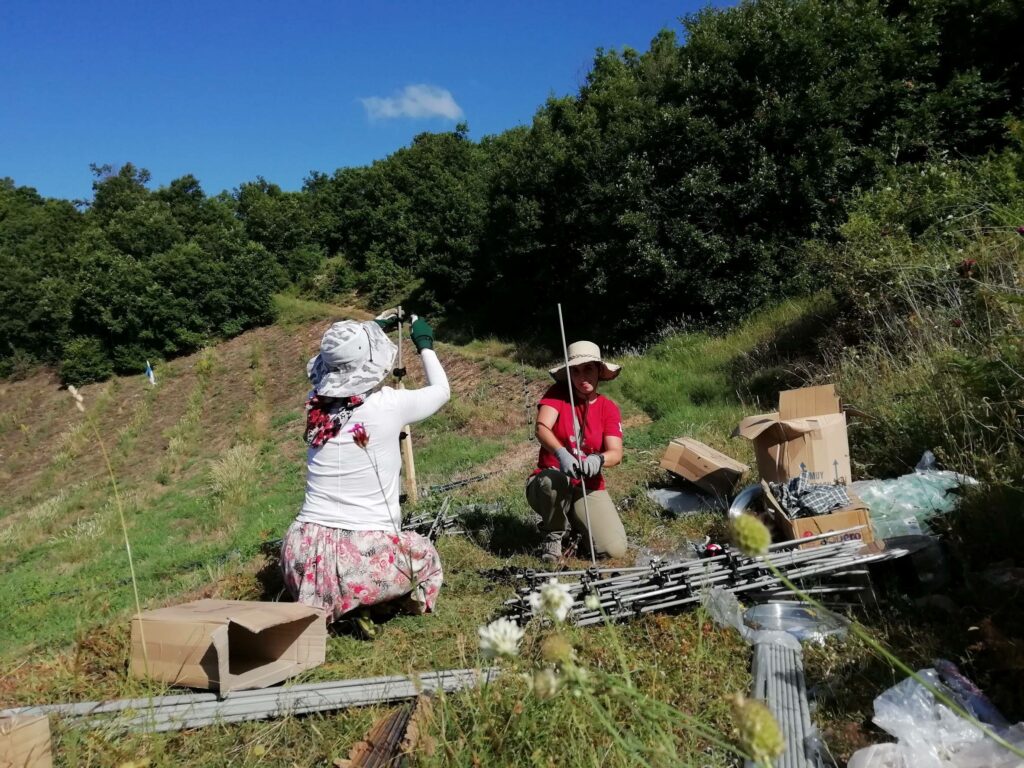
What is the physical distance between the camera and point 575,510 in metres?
4.14

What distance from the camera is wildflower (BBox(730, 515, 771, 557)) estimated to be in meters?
1.00

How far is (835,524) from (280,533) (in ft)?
15.3

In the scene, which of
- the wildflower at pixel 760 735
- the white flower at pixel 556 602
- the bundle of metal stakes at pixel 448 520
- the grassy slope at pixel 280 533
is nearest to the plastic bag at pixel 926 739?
the grassy slope at pixel 280 533

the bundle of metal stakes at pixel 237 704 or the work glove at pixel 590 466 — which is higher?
the work glove at pixel 590 466

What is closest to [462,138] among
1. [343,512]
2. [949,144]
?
[949,144]

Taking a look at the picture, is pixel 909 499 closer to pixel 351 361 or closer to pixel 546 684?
pixel 351 361

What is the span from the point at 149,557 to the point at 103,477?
447 inches

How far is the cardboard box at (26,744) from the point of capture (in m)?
1.94

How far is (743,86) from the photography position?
40.4ft

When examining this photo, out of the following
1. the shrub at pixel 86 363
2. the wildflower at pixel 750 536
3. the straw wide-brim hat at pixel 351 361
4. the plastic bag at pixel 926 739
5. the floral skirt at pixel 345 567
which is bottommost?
the plastic bag at pixel 926 739

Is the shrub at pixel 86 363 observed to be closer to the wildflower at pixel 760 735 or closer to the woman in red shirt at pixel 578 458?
the woman in red shirt at pixel 578 458

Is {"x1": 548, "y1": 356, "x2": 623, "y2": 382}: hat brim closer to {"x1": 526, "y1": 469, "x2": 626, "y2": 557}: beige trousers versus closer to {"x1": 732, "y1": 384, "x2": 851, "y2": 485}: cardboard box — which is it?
{"x1": 526, "y1": 469, "x2": 626, "y2": 557}: beige trousers

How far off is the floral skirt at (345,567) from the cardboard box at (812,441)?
6.89 ft

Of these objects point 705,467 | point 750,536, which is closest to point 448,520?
point 705,467
